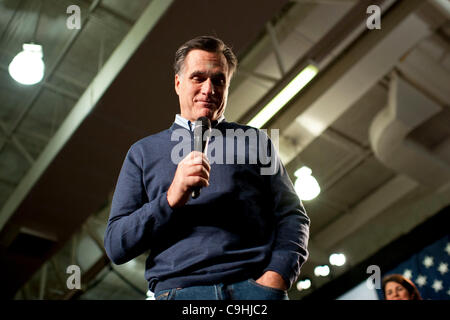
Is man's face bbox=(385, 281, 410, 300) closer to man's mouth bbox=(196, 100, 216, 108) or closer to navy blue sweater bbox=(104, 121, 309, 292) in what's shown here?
navy blue sweater bbox=(104, 121, 309, 292)

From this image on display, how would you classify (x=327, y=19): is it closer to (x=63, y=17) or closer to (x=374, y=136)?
(x=374, y=136)

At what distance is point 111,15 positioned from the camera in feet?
17.8

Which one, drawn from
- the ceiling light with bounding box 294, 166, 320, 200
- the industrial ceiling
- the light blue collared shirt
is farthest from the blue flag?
the light blue collared shirt

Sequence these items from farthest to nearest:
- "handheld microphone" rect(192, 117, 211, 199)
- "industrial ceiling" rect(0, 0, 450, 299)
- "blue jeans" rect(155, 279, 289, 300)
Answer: "industrial ceiling" rect(0, 0, 450, 299) < "handheld microphone" rect(192, 117, 211, 199) < "blue jeans" rect(155, 279, 289, 300)

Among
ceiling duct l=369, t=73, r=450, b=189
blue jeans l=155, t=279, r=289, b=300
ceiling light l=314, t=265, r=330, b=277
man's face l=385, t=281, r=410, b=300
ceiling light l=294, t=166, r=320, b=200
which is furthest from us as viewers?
ceiling light l=314, t=265, r=330, b=277

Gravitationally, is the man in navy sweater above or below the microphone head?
below

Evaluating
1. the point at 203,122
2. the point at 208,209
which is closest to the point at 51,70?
the point at 203,122

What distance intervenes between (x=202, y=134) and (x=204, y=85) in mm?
143

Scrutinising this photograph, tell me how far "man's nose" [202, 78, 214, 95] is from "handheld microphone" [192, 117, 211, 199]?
2.9 inches

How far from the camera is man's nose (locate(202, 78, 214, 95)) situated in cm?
130

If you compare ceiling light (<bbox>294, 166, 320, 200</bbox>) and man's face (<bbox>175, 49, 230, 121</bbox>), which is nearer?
man's face (<bbox>175, 49, 230, 121</bbox>)

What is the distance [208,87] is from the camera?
1.30m

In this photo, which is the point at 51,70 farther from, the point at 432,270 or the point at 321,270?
the point at 432,270

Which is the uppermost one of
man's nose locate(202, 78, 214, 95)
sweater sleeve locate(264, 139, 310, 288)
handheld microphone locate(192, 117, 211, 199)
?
man's nose locate(202, 78, 214, 95)
